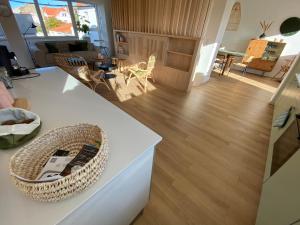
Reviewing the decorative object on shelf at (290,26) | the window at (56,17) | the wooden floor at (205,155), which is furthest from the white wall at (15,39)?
the decorative object on shelf at (290,26)

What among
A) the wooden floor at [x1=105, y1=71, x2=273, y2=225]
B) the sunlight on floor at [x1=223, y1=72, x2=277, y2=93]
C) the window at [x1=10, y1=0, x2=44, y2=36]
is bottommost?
the wooden floor at [x1=105, y1=71, x2=273, y2=225]

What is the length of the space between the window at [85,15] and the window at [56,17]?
0.28 metres

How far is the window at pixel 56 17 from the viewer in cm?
446

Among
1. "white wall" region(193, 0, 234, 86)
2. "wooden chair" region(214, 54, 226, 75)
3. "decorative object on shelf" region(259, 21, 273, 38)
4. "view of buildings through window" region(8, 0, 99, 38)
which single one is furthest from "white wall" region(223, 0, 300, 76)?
"view of buildings through window" region(8, 0, 99, 38)

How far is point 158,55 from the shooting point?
12.3ft

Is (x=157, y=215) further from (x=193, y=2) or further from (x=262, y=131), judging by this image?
(x=193, y=2)

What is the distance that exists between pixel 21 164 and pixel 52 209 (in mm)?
234

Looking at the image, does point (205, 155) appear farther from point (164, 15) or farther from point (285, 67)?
point (285, 67)

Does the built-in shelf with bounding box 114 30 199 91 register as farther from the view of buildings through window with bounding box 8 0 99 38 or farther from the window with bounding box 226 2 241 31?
the window with bounding box 226 2 241 31

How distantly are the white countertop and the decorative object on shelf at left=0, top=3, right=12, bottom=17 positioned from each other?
11.7 ft

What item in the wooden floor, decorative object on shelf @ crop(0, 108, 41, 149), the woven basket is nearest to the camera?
the woven basket

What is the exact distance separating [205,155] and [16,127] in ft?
6.06

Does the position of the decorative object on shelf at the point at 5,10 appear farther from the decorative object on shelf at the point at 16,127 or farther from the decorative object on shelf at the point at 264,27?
the decorative object on shelf at the point at 264,27

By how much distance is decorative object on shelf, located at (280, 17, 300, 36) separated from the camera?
170 inches
